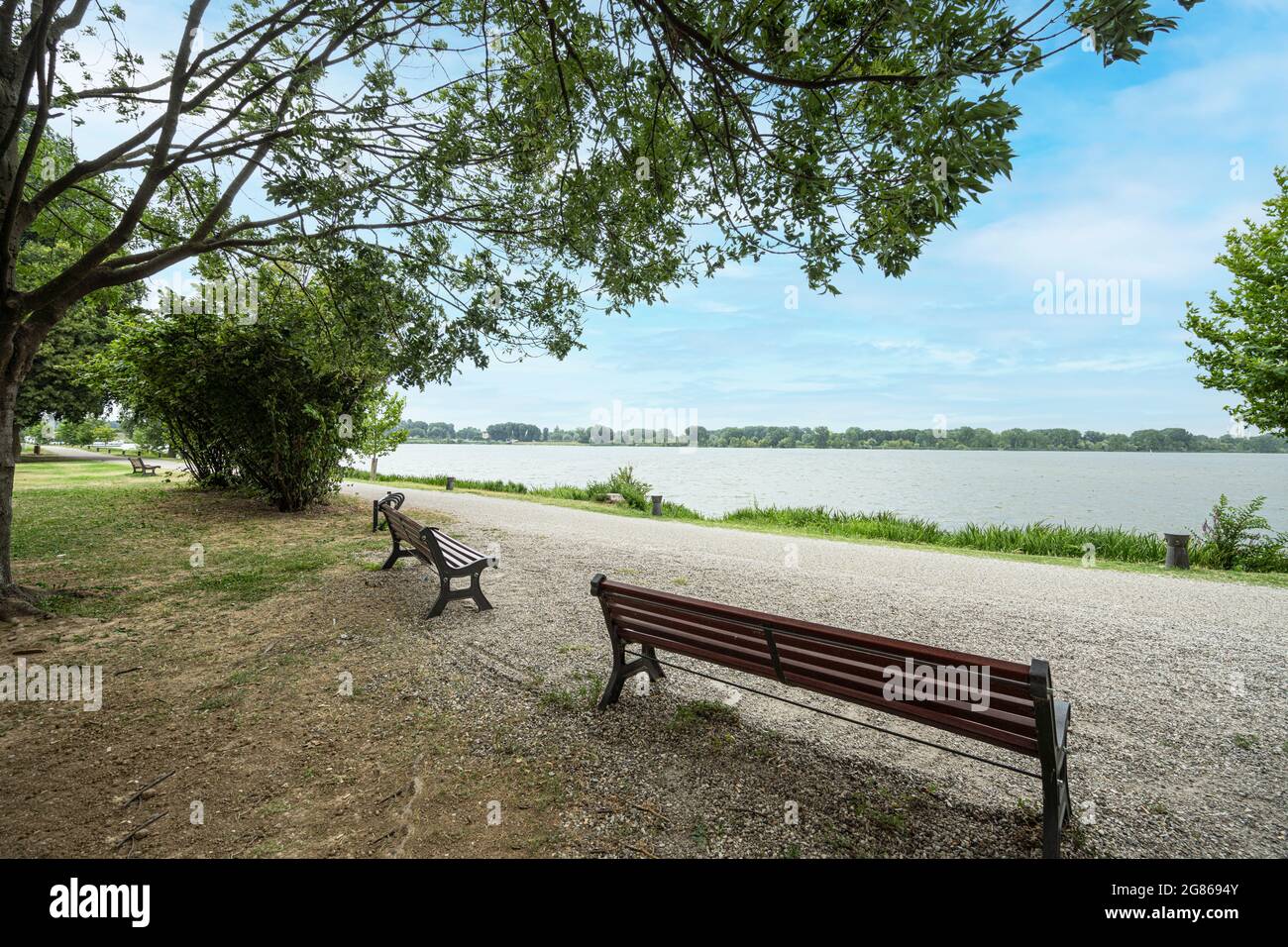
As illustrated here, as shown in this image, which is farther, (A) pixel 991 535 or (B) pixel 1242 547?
(A) pixel 991 535

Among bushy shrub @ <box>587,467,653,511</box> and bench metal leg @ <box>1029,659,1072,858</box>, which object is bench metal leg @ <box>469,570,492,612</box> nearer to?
bench metal leg @ <box>1029,659,1072,858</box>

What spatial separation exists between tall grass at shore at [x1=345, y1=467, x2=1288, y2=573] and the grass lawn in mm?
7522

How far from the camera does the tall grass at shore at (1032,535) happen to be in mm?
11414

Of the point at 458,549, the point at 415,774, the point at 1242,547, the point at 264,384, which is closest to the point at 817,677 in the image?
the point at 415,774

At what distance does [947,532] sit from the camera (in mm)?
14672

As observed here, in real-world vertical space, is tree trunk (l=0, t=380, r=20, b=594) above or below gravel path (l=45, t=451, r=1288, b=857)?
above

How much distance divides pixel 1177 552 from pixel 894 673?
12.0 metres

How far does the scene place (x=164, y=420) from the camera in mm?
14164

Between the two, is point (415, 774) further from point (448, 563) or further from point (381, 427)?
point (381, 427)

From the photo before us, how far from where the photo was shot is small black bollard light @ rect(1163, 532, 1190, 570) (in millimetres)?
10347

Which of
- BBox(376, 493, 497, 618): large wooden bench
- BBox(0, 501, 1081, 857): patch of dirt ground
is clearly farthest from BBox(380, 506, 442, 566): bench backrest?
BBox(0, 501, 1081, 857): patch of dirt ground
